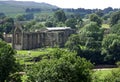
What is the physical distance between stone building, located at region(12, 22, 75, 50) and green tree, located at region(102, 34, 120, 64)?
23.5 m

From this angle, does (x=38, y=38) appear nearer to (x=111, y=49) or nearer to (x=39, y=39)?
(x=39, y=39)

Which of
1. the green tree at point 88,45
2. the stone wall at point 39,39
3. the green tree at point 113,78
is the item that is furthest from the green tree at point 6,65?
the stone wall at point 39,39

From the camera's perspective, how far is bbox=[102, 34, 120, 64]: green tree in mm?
122750

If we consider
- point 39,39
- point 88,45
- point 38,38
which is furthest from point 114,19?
point 88,45

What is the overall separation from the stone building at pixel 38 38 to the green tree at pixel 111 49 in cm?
2352

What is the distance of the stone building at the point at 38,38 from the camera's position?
140 m

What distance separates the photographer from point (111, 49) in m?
124

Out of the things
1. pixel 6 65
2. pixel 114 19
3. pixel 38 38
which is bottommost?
pixel 38 38

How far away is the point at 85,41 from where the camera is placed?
445ft

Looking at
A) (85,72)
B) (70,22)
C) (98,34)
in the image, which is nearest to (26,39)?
(98,34)

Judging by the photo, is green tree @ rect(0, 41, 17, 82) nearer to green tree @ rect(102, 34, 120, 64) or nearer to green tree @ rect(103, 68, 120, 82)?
green tree @ rect(103, 68, 120, 82)

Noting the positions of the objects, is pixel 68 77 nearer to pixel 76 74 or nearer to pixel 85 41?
pixel 76 74

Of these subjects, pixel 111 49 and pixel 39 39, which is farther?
pixel 39 39

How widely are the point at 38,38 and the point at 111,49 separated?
Result: 31.4 meters
